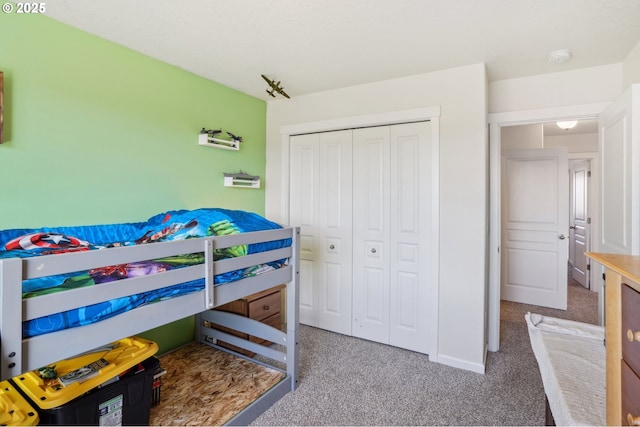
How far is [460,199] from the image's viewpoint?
2.48 meters

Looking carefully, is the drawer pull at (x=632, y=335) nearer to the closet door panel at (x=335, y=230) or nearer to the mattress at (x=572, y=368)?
the mattress at (x=572, y=368)

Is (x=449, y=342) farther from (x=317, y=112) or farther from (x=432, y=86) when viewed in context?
(x=317, y=112)

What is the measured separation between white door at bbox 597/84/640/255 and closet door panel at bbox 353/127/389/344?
1503 millimetres

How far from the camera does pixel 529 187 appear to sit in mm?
3941

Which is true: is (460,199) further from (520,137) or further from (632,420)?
(520,137)

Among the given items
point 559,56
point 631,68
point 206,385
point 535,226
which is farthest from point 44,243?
point 535,226

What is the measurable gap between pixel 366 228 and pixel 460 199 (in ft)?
2.82

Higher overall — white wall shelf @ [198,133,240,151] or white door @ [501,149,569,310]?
white wall shelf @ [198,133,240,151]

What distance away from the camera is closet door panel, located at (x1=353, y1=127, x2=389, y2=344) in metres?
2.86

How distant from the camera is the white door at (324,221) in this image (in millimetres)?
3068

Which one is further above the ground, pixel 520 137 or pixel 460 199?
pixel 520 137

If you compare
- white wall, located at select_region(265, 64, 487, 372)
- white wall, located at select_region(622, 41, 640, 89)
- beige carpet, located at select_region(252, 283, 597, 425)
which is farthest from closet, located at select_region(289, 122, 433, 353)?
white wall, located at select_region(622, 41, 640, 89)

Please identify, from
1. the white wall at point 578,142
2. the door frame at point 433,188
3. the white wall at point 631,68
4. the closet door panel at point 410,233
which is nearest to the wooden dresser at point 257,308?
the closet door panel at point 410,233

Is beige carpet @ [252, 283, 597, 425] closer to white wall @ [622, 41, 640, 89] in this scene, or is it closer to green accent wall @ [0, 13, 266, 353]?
green accent wall @ [0, 13, 266, 353]
